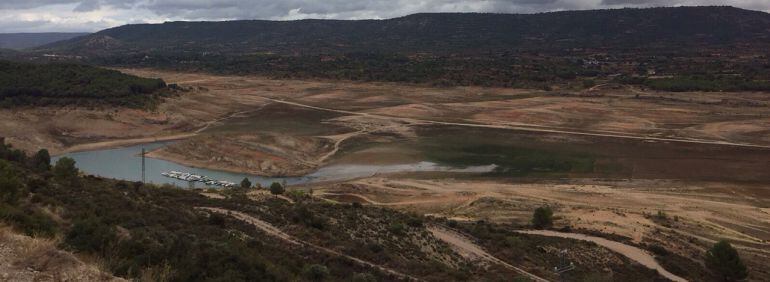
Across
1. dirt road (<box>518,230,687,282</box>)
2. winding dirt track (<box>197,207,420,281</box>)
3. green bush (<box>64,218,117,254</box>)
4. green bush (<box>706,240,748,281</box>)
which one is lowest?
dirt road (<box>518,230,687,282</box>)

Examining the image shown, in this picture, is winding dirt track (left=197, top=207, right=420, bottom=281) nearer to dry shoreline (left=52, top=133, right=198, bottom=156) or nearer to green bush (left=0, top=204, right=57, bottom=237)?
green bush (left=0, top=204, right=57, bottom=237)

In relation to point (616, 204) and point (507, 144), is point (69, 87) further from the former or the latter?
point (616, 204)

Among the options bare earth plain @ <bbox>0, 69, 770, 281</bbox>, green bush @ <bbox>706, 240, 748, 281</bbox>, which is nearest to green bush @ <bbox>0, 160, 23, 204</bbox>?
bare earth plain @ <bbox>0, 69, 770, 281</bbox>

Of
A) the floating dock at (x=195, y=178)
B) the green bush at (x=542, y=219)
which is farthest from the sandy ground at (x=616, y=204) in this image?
the floating dock at (x=195, y=178)

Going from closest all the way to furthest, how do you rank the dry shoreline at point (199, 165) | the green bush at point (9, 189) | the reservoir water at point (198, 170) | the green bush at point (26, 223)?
1. the green bush at point (26, 223)
2. the green bush at point (9, 189)
3. the reservoir water at point (198, 170)
4. the dry shoreline at point (199, 165)

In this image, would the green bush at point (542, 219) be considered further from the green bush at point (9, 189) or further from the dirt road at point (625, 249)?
the green bush at point (9, 189)

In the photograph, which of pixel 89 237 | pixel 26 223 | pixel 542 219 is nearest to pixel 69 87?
pixel 542 219
